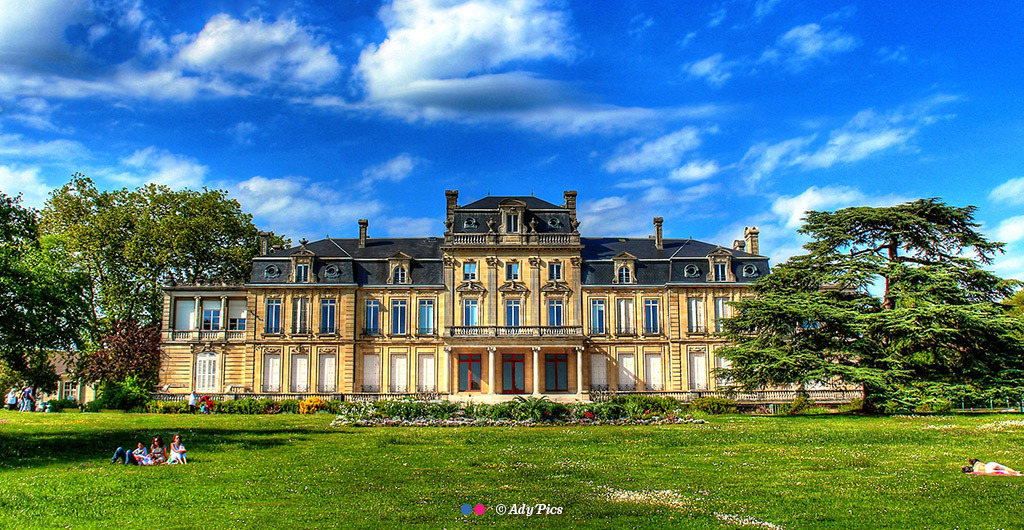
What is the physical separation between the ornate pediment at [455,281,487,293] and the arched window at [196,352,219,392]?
1352 cm

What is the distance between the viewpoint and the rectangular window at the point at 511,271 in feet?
135

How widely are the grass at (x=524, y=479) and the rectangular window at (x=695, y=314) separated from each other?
1812 cm

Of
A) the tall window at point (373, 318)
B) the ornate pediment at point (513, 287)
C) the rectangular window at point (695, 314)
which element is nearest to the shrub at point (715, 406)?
the rectangular window at point (695, 314)

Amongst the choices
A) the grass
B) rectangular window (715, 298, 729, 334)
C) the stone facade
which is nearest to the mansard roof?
the stone facade

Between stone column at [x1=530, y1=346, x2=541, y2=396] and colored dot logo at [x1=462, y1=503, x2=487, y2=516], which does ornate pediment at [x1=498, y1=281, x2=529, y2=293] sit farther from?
colored dot logo at [x1=462, y1=503, x2=487, y2=516]

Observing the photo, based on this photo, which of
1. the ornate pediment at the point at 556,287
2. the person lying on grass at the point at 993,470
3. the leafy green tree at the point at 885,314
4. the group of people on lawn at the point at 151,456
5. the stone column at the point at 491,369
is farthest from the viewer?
the ornate pediment at the point at 556,287

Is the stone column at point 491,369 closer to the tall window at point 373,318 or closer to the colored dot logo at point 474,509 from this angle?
the tall window at point 373,318

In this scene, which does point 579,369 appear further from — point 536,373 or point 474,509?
point 474,509

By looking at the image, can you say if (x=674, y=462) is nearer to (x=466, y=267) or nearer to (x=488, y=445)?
(x=488, y=445)

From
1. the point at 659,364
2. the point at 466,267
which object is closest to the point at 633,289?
the point at 659,364

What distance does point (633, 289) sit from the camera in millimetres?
41469

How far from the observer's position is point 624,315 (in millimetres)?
41500

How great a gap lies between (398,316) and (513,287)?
637 cm

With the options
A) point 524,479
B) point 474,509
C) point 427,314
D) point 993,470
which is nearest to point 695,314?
point 427,314
